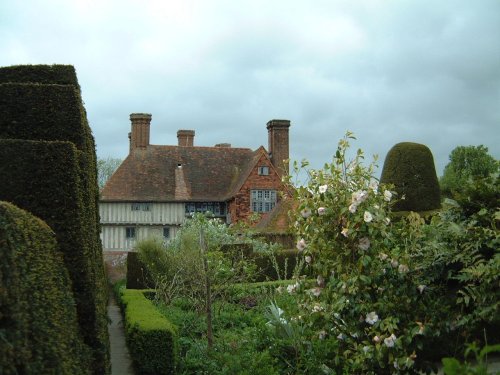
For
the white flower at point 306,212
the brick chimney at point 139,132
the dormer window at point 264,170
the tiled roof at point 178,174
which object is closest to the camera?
the white flower at point 306,212

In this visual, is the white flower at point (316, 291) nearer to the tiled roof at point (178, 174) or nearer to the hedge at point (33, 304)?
the hedge at point (33, 304)

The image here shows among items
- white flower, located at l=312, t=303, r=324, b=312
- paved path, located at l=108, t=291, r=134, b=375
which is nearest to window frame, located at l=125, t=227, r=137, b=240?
paved path, located at l=108, t=291, r=134, b=375

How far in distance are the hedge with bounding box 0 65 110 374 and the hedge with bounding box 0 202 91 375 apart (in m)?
0.46

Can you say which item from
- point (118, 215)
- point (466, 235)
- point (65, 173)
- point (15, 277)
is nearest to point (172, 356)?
point (65, 173)

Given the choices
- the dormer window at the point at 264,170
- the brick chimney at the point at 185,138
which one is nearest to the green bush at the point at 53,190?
the dormer window at the point at 264,170

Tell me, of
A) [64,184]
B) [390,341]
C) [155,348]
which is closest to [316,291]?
[390,341]

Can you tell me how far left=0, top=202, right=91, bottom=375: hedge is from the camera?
3.12m

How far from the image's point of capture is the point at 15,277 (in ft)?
10.7

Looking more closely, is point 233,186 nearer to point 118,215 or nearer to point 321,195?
point 118,215

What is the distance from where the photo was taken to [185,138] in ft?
144

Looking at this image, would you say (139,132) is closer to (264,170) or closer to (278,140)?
(264,170)

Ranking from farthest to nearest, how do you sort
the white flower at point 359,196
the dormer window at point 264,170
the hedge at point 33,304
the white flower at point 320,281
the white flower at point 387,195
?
the dormer window at point 264,170 < the white flower at point 320,281 < the white flower at point 387,195 < the white flower at point 359,196 < the hedge at point 33,304

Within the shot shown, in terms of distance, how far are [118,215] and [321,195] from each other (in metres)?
31.8

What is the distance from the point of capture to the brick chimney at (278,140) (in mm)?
37062
